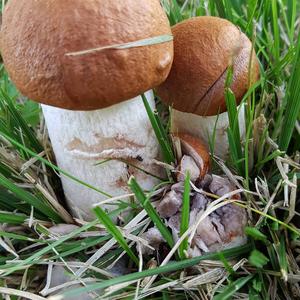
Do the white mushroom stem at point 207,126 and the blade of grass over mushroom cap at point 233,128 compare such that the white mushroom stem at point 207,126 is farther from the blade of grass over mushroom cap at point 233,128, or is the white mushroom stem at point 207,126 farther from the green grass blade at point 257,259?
the green grass blade at point 257,259

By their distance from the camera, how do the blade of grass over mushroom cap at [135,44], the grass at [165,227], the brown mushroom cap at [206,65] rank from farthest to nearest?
the brown mushroom cap at [206,65], the grass at [165,227], the blade of grass over mushroom cap at [135,44]

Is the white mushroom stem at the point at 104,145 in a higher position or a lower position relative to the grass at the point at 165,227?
higher

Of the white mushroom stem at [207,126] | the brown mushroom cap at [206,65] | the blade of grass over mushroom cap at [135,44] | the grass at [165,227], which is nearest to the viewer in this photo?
the blade of grass over mushroom cap at [135,44]

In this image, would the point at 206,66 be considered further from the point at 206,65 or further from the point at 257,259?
the point at 257,259

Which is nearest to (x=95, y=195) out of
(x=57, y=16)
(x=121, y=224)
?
(x=121, y=224)

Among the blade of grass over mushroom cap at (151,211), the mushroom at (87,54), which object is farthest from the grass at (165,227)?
the mushroom at (87,54)
